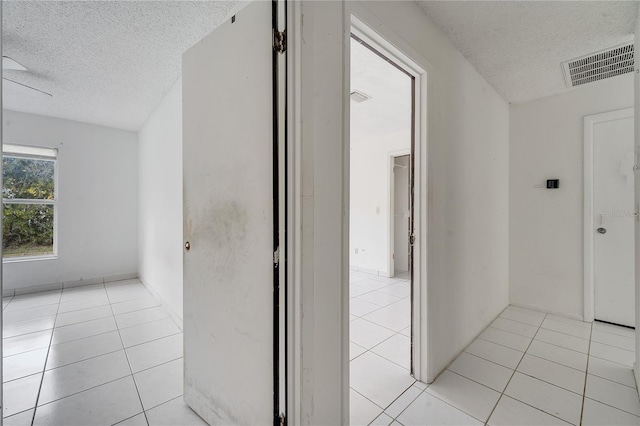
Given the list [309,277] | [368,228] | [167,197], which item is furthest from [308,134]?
[368,228]

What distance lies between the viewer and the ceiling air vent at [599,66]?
242cm

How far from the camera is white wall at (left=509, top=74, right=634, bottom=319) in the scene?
308 cm

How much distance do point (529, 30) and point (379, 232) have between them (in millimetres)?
3518

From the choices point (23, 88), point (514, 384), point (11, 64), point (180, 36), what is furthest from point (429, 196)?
point (23, 88)

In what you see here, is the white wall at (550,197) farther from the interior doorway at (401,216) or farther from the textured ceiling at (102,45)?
the textured ceiling at (102,45)

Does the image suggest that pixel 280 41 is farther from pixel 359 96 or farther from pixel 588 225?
pixel 588 225

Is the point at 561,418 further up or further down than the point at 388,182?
further down

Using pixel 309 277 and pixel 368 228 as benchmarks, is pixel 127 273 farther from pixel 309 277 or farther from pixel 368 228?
pixel 309 277

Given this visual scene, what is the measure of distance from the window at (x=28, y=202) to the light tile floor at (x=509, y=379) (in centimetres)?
468

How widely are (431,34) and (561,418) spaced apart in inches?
102

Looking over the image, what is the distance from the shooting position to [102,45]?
2.43 metres

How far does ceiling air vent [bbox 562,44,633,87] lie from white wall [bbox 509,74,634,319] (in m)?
0.20

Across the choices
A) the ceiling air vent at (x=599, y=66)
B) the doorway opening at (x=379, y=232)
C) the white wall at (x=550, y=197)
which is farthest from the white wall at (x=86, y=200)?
the ceiling air vent at (x=599, y=66)

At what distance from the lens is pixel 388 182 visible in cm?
498
